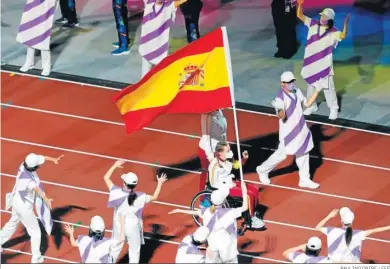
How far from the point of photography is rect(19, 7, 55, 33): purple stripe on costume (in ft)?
85.5

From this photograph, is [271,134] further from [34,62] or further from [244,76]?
[34,62]

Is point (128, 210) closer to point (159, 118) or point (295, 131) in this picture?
point (295, 131)

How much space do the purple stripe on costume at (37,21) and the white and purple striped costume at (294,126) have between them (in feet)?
19.1

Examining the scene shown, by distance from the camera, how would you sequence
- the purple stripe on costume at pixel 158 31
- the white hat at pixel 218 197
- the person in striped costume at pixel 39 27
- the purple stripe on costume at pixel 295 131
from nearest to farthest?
the white hat at pixel 218 197, the purple stripe on costume at pixel 295 131, the purple stripe on costume at pixel 158 31, the person in striped costume at pixel 39 27

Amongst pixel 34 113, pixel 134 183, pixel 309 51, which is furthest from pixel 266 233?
pixel 34 113

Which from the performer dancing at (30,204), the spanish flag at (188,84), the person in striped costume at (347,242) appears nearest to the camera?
the person in striped costume at (347,242)

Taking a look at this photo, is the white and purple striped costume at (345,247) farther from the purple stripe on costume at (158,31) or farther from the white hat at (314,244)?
the purple stripe on costume at (158,31)

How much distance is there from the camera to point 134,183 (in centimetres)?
2008

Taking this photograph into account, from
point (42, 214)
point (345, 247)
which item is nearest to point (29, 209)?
point (42, 214)

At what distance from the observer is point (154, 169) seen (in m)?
23.4

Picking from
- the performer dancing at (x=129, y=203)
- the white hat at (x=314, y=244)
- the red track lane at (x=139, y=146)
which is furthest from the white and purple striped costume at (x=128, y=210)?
the red track lane at (x=139, y=146)

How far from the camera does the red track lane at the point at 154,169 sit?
71.3 feet

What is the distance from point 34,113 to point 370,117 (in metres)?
5.89

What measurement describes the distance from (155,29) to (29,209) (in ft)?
18.9
